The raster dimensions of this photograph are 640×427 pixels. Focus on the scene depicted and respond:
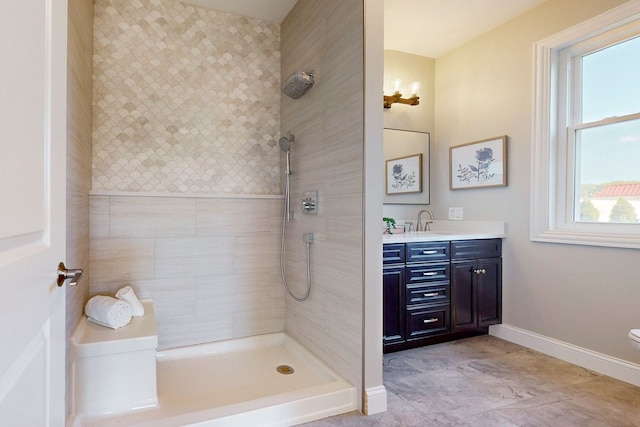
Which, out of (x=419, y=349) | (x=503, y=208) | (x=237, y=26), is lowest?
(x=419, y=349)

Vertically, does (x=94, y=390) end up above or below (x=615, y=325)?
below

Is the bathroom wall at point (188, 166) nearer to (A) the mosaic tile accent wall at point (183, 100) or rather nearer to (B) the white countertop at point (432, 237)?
(A) the mosaic tile accent wall at point (183, 100)

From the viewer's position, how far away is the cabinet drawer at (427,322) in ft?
9.16

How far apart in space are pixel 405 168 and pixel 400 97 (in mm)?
685

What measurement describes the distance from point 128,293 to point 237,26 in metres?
2.13

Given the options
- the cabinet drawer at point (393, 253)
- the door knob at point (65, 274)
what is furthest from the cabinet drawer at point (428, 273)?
the door knob at point (65, 274)

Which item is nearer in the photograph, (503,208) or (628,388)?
(628,388)

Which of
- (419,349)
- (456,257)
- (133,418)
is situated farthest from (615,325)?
(133,418)

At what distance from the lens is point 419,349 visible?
2.94 m

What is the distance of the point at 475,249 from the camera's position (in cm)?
311

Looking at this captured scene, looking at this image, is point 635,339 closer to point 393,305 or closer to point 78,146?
point 393,305
